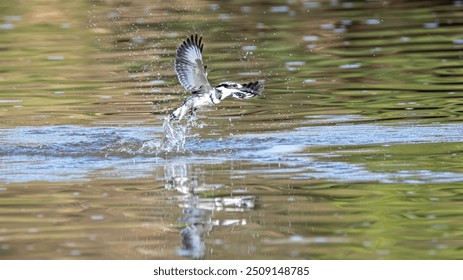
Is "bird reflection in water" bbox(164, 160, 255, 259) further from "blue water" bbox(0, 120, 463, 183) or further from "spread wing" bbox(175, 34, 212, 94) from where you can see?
"spread wing" bbox(175, 34, 212, 94)

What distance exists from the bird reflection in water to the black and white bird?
65 centimetres

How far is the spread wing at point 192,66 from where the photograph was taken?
10062mm

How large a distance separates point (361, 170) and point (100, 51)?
336 inches

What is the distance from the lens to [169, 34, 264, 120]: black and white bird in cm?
1011

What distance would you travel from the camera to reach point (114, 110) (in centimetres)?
1310

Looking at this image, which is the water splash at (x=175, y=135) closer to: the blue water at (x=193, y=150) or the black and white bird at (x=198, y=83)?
the blue water at (x=193, y=150)

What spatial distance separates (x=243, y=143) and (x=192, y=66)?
1140 mm

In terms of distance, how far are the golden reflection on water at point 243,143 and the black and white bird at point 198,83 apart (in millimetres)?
545

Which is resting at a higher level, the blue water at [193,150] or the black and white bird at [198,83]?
the black and white bird at [198,83]

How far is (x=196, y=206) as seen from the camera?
8.76 meters

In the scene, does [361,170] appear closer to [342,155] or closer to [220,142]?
[342,155]

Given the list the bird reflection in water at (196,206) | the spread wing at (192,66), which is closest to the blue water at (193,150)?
the bird reflection in water at (196,206)

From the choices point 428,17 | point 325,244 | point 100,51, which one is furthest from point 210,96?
point 428,17

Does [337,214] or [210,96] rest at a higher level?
[210,96]
